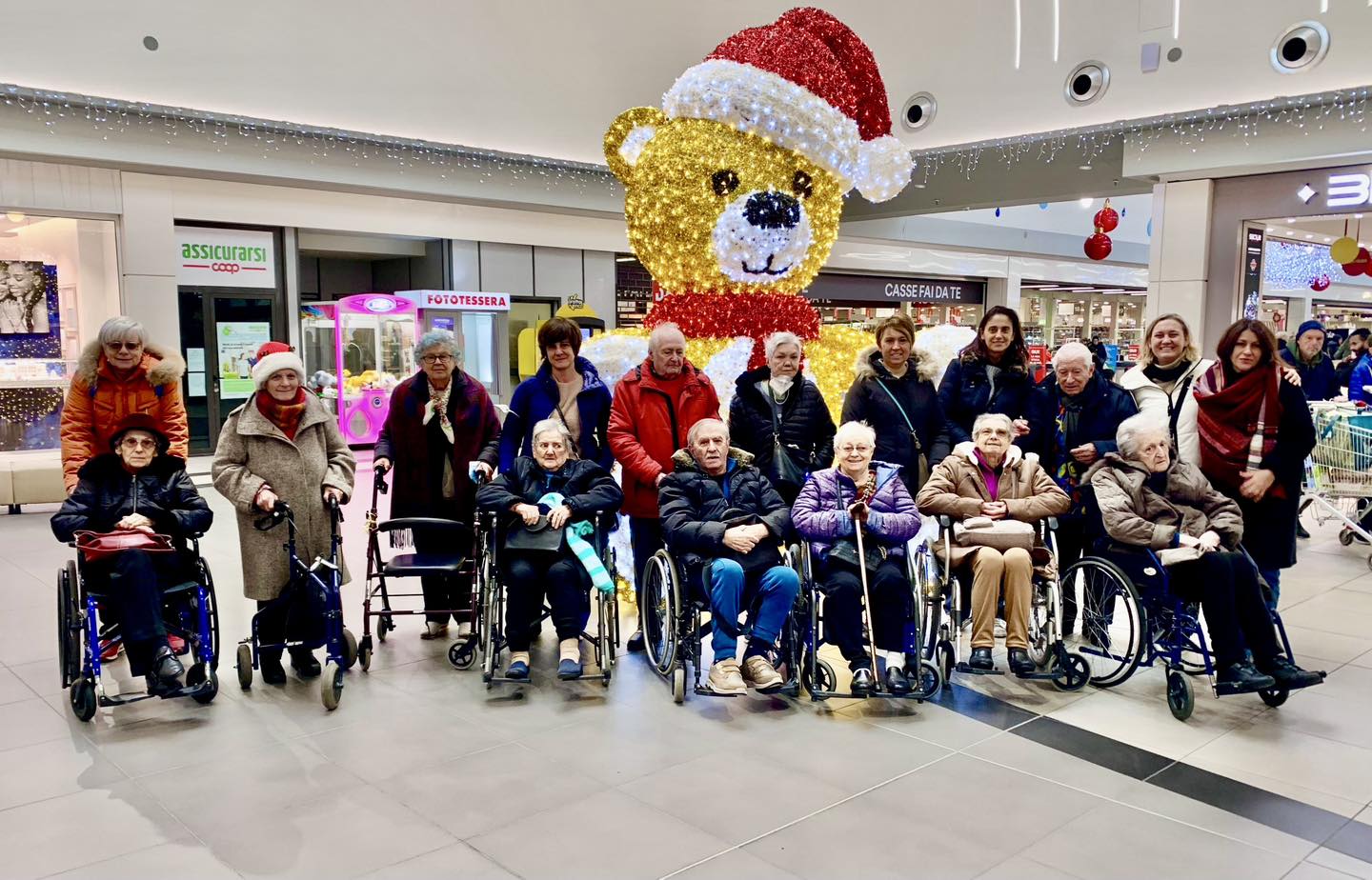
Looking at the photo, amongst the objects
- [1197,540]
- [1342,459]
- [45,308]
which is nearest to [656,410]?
[1197,540]

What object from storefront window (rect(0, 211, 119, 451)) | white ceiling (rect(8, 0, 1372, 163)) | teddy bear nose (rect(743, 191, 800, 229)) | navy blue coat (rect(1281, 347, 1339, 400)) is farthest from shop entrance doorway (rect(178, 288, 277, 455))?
navy blue coat (rect(1281, 347, 1339, 400))

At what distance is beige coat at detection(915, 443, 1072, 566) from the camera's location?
389 centimetres

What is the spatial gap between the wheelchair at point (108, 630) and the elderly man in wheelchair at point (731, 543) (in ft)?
5.91

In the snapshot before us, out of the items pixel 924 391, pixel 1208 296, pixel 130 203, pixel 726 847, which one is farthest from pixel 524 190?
pixel 726 847

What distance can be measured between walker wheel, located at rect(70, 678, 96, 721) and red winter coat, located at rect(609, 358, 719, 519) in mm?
2182

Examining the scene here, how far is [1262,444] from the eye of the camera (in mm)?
4035

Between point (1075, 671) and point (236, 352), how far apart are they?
9524mm

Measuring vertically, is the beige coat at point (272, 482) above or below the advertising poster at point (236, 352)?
below

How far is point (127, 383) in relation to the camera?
4.09 meters

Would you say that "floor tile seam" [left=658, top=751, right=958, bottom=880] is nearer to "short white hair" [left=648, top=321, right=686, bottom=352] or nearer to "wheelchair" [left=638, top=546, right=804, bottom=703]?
"wheelchair" [left=638, top=546, right=804, bottom=703]

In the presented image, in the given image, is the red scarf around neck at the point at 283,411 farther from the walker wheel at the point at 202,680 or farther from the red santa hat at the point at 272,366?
the walker wheel at the point at 202,680

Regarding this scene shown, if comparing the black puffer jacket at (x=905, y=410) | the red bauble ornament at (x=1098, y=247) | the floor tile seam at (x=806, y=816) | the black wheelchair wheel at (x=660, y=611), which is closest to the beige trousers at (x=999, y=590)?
the floor tile seam at (x=806, y=816)

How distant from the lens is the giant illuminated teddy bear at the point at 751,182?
5.24 metres

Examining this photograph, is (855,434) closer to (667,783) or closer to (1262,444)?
(667,783)
